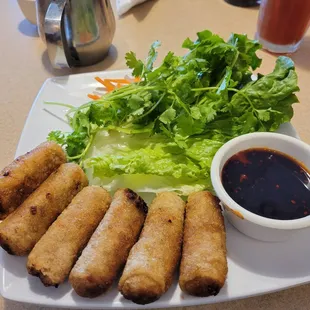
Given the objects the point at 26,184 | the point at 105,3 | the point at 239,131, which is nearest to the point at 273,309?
the point at 239,131

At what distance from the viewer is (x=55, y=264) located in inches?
45.3

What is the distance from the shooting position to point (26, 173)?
1373 millimetres

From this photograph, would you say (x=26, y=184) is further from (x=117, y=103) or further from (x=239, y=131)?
(x=239, y=131)

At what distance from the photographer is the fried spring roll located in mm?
1090

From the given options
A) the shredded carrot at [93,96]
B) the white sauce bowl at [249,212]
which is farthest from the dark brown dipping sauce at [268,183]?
the shredded carrot at [93,96]

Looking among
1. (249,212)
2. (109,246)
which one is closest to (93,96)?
(109,246)

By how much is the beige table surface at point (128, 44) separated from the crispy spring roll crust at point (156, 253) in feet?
2.65

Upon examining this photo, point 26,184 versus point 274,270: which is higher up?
point 26,184

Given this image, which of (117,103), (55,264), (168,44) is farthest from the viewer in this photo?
(168,44)

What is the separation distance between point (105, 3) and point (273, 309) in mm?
1702

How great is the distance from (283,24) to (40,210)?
1.77 metres

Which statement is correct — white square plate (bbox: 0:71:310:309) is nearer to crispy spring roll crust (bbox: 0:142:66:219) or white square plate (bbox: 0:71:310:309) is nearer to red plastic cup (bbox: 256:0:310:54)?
crispy spring roll crust (bbox: 0:142:66:219)

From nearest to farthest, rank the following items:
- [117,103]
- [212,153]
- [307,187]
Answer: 1. [307,187]
2. [212,153]
3. [117,103]

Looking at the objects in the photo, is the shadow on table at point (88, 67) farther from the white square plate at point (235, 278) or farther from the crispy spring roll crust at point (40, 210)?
the white square plate at point (235, 278)
